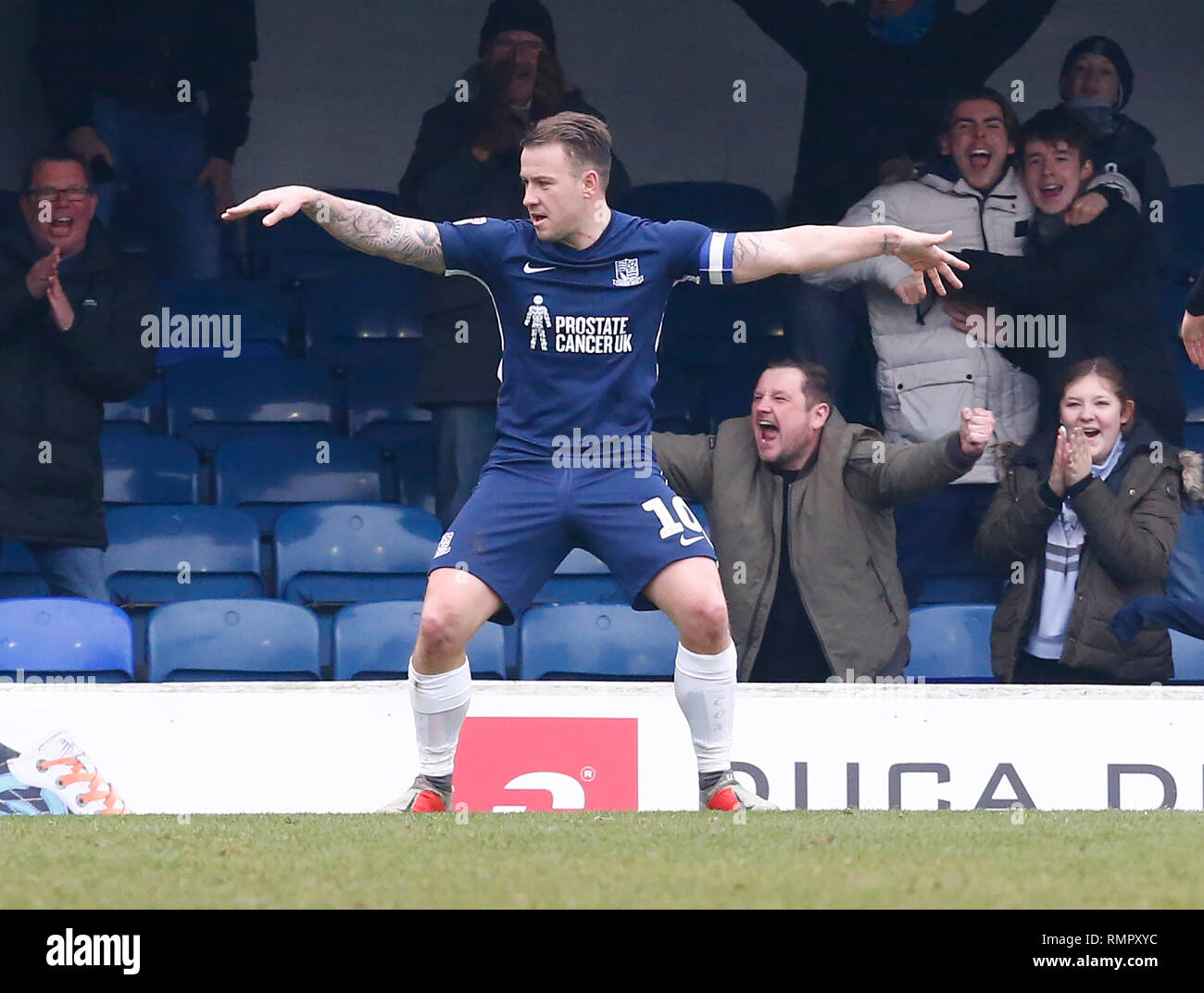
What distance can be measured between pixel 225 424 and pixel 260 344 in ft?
2.12

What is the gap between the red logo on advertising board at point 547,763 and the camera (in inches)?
227

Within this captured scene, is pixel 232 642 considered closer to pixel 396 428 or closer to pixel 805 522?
pixel 396 428

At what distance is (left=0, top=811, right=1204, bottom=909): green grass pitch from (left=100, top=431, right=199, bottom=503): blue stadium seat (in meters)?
3.39

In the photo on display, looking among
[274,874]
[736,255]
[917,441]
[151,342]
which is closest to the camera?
[274,874]

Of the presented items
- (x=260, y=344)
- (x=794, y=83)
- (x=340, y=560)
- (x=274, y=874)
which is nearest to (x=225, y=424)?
(x=260, y=344)

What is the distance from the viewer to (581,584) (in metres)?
7.42

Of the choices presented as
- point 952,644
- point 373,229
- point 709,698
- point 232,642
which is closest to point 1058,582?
point 952,644

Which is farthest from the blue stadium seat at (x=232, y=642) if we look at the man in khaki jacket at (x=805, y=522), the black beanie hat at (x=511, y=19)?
the black beanie hat at (x=511, y=19)

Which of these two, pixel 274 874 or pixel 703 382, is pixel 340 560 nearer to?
pixel 703 382

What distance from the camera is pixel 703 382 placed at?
834 cm

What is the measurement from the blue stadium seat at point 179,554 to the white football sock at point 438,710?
2569 mm

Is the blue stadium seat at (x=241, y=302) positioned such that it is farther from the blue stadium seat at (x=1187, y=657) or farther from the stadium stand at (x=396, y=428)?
the blue stadium seat at (x=1187, y=657)

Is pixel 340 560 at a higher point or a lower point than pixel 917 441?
lower

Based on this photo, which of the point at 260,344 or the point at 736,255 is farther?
the point at 260,344
